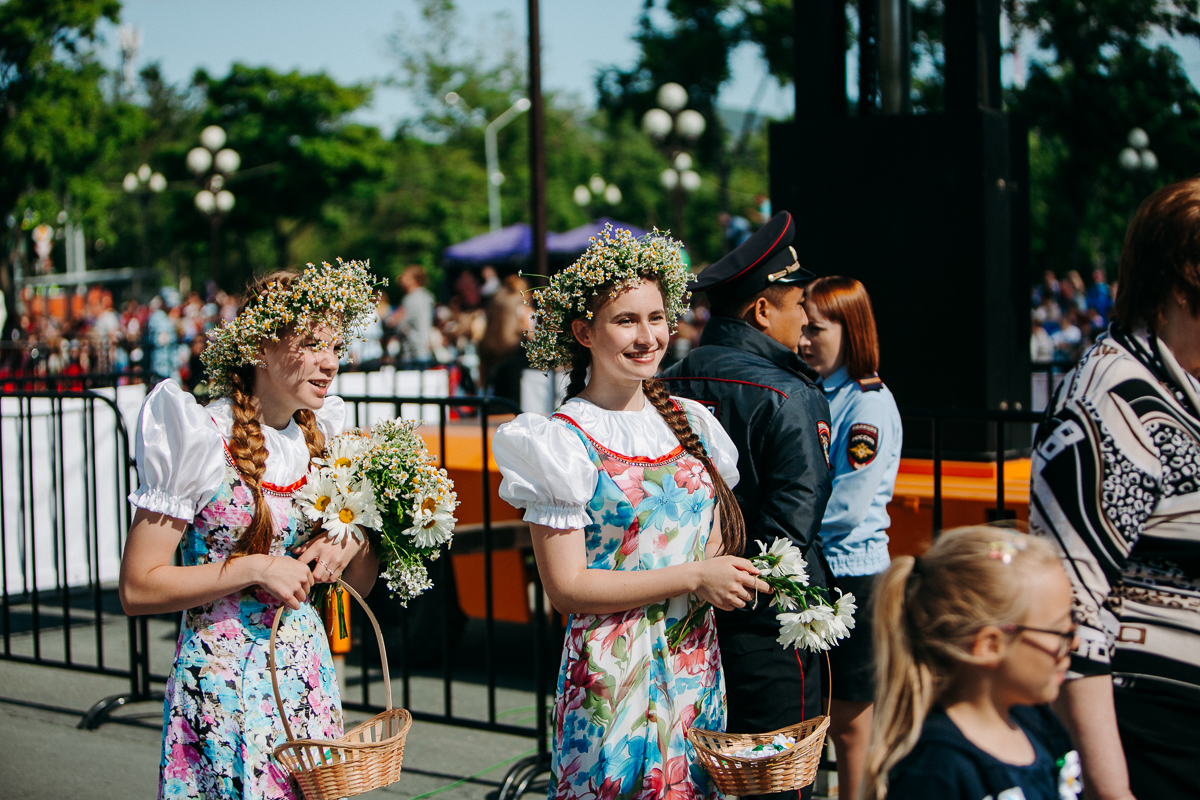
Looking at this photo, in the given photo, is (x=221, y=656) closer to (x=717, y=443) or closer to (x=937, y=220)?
(x=717, y=443)

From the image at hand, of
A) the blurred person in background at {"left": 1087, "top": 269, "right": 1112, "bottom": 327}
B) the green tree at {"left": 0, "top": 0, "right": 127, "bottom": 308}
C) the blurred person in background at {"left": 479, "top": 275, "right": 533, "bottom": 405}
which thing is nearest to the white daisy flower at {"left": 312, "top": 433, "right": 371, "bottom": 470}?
the blurred person in background at {"left": 479, "top": 275, "right": 533, "bottom": 405}

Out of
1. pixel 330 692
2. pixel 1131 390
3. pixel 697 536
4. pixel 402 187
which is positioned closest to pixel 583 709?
pixel 697 536

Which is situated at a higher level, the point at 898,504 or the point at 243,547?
the point at 243,547

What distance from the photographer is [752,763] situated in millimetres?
2389

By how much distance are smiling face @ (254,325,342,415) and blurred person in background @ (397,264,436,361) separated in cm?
1101

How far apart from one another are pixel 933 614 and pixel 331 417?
1820 millimetres

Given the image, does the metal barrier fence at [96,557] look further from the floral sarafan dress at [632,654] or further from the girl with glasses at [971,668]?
the girl with glasses at [971,668]

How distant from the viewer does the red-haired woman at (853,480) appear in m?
3.73

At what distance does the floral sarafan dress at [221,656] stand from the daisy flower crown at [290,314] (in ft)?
0.61

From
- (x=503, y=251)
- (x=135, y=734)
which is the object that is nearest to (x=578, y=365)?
(x=135, y=734)

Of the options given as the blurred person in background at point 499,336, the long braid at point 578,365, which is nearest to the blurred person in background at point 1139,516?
the long braid at point 578,365

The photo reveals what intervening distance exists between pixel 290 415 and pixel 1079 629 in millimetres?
1921

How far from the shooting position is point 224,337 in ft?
9.16

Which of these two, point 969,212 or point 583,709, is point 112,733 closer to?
point 583,709
